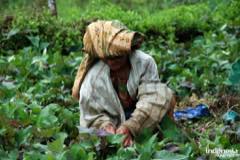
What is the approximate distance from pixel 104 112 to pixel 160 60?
277 centimetres

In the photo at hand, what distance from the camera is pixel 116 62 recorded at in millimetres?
4344

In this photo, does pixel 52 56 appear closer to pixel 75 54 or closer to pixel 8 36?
pixel 75 54

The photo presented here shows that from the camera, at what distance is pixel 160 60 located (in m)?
7.10

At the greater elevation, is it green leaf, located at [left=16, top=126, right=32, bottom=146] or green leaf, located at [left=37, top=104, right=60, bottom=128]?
green leaf, located at [left=16, top=126, right=32, bottom=146]

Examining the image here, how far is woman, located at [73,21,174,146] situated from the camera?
4.25m

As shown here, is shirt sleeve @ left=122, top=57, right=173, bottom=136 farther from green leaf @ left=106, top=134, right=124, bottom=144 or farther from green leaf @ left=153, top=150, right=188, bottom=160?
green leaf @ left=153, top=150, right=188, bottom=160

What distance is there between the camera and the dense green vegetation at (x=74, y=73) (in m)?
3.85

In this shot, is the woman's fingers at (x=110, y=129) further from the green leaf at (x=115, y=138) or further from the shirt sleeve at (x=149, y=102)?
the green leaf at (x=115, y=138)

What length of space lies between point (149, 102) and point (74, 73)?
97.4 inches

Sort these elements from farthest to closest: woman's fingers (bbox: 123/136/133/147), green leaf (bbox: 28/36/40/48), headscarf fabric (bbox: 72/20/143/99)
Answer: green leaf (bbox: 28/36/40/48)
headscarf fabric (bbox: 72/20/143/99)
woman's fingers (bbox: 123/136/133/147)

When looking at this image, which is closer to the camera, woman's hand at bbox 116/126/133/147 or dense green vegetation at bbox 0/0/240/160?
dense green vegetation at bbox 0/0/240/160

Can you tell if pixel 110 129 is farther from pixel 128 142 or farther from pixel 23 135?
pixel 23 135

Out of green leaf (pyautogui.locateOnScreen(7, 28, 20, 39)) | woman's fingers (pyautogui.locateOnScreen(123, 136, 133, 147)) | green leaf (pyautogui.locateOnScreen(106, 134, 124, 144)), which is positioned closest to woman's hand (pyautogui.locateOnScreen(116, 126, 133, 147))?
woman's fingers (pyautogui.locateOnScreen(123, 136, 133, 147))

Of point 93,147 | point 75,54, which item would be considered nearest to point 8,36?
point 75,54
